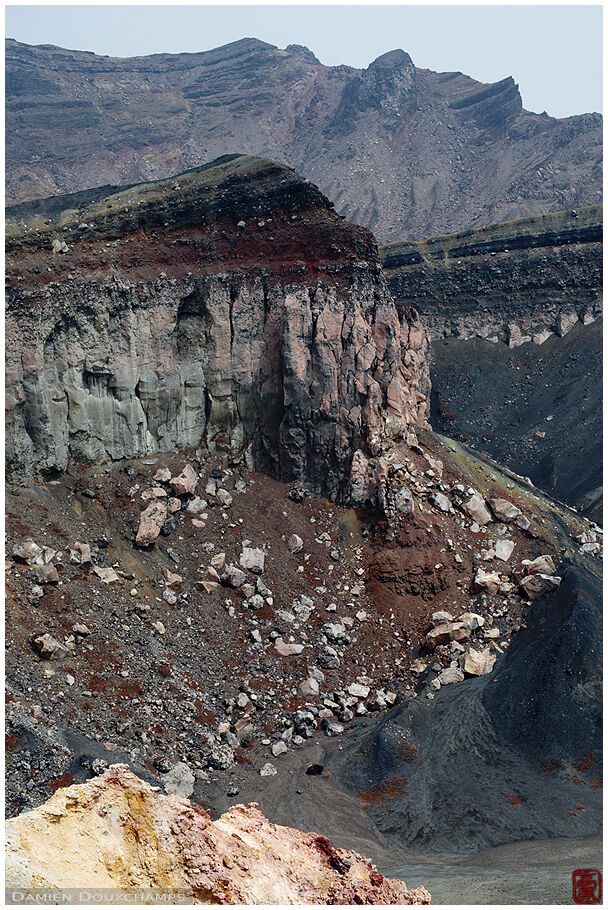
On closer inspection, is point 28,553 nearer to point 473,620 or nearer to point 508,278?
point 473,620

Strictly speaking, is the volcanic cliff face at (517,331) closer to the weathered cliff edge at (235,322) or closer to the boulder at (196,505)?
the weathered cliff edge at (235,322)

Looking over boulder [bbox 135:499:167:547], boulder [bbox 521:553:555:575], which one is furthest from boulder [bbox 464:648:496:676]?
boulder [bbox 135:499:167:547]

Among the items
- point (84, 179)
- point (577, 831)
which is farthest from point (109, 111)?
point (577, 831)

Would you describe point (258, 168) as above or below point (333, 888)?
above

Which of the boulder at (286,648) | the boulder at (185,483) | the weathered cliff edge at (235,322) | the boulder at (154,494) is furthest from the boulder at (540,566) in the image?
the boulder at (154,494)

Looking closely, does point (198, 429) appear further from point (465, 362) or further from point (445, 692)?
point (465, 362)

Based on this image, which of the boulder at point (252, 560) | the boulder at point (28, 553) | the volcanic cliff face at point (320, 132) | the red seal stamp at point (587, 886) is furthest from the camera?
the volcanic cliff face at point (320, 132)

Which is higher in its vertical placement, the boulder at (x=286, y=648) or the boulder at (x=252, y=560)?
the boulder at (x=252, y=560)

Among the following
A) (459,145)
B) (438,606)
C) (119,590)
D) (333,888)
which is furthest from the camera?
(459,145)
